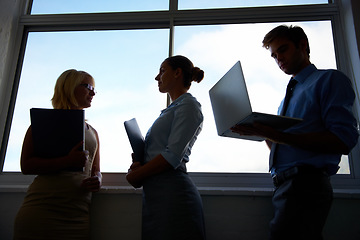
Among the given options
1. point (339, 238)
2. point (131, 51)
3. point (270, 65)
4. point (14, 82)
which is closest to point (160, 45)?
point (131, 51)

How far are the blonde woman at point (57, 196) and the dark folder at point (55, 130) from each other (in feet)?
0.13

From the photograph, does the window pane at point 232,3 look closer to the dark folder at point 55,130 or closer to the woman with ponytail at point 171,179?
the woman with ponytail at point 171,179

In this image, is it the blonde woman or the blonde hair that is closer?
the blonde woman

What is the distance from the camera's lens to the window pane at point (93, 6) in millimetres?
2404

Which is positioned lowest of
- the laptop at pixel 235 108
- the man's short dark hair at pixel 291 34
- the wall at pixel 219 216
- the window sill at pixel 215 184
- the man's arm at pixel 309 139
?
the wall at pixel 219 216

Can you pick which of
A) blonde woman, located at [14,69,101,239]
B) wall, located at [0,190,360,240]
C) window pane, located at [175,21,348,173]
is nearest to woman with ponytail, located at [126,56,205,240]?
blonde woman, located at [14,69,101,239]

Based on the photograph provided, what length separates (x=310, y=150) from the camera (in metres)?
1.13

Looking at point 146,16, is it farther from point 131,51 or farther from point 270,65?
point 270,65

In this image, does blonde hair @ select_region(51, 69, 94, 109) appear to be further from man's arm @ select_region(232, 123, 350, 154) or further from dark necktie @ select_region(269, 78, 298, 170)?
dark necktie @ select_region(269, 78, 298, 170)

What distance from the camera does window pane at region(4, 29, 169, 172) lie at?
2098mm

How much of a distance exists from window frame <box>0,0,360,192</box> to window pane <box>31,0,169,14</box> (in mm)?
72

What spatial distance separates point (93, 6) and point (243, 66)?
1.41 metres

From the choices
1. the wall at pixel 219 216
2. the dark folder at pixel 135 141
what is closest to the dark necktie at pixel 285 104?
the wall at pixel 219 216

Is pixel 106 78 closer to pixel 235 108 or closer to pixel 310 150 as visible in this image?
pixel 235 108
